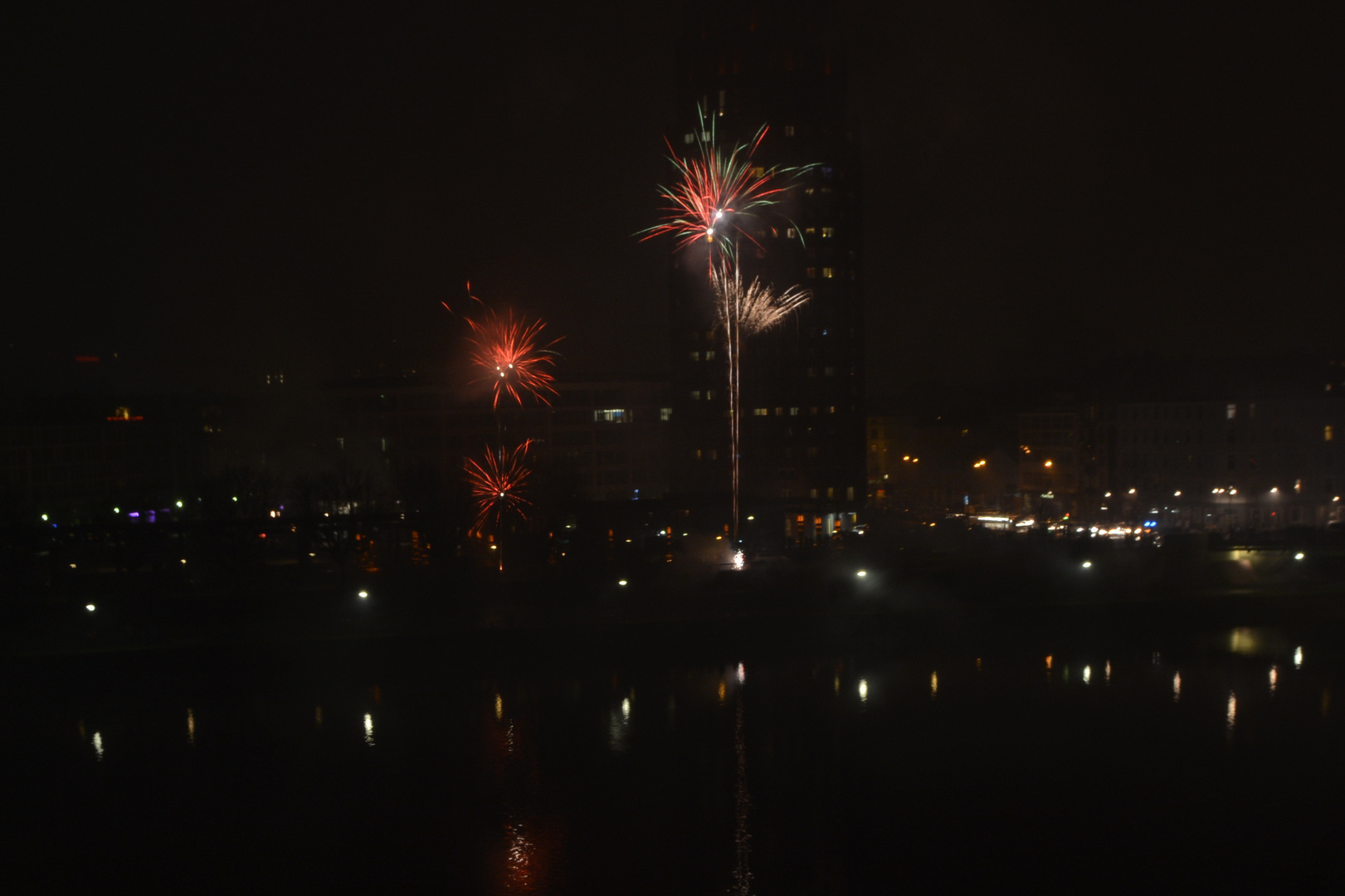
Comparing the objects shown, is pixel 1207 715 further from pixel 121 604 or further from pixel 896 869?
pixel 121 604

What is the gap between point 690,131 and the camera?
1544 centimetres

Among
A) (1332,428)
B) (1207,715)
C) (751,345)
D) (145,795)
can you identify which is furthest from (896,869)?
(1332,428)

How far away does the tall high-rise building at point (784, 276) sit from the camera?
50.4ft

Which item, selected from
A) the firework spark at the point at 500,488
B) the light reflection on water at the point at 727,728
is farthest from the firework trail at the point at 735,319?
the firework spark at the point at 500,488

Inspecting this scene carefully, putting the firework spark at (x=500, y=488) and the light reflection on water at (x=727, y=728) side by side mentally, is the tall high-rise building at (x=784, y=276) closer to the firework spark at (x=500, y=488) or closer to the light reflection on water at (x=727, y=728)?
the firework spark at (x=500, y=488)

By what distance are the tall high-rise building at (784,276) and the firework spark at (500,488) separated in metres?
2.95

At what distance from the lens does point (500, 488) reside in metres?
13.0

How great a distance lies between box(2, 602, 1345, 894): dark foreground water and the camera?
4.89 m

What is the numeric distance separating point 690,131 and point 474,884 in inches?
516

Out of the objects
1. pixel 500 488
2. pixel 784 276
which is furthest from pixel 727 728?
pixel 784 276

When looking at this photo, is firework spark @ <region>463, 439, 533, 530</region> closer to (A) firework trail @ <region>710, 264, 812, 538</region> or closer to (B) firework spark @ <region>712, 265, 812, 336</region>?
(A) firework trail @ <region>710, 264, 812, 538</region>

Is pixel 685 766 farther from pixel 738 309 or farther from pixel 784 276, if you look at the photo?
pixel 784 276

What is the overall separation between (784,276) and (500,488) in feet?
21.0

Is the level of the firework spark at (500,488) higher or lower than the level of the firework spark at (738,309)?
lower
